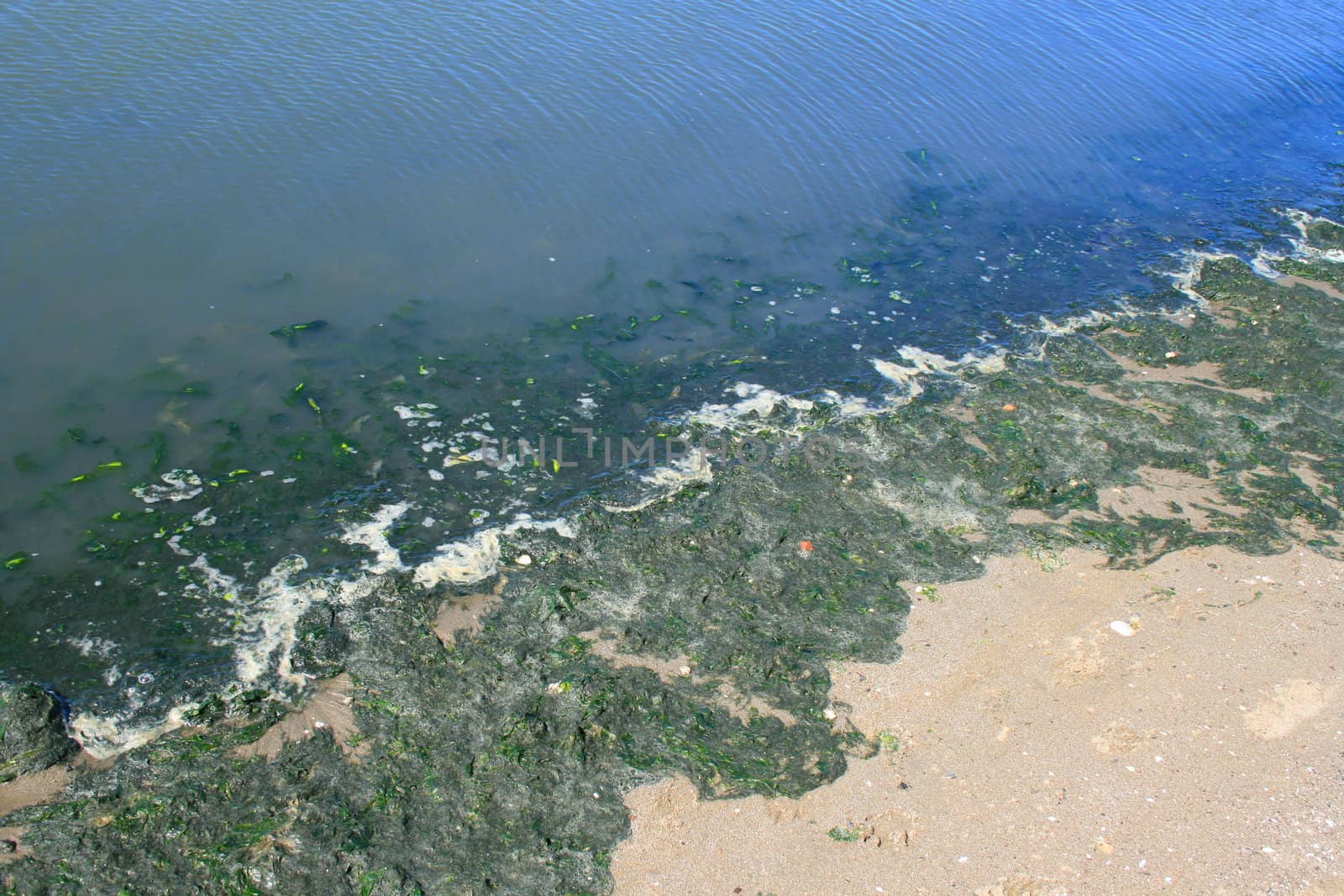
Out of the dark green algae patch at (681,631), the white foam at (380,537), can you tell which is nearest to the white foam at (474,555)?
the dark green algae patch at (681,631)

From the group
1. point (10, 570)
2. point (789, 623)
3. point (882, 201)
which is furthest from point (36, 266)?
point (882, 201)

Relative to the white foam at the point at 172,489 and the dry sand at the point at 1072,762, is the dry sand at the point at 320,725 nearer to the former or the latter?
the dry sand at the point at 1072,762

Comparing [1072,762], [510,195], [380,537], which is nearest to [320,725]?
[380,537]

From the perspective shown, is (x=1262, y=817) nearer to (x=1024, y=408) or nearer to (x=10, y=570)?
(x=1024, y=408)

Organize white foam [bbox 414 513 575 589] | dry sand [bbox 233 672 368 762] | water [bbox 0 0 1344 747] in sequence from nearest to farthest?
dry sand [bbox 233 672 368 762], white foam [bbox 414 513 575 589], water [bbox 0 0 1344 747]

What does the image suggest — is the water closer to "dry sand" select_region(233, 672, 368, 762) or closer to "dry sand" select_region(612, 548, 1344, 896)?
"dry sand" select_region(233, 672, 368, 762)

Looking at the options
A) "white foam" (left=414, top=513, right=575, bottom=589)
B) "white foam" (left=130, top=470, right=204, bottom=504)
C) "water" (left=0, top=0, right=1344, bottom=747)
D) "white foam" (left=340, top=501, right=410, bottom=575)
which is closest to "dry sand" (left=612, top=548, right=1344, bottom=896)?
"white foam" (left=414, top=513, right=575, bottom=589)
